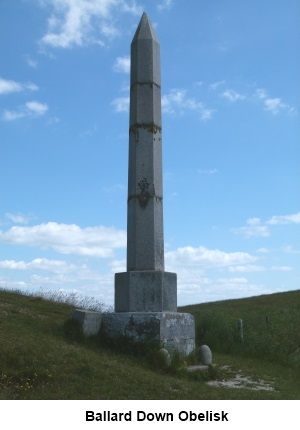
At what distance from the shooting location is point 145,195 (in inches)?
423

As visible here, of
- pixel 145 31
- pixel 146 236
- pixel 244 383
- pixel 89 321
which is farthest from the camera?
pixel 145 31

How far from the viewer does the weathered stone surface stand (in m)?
9.95

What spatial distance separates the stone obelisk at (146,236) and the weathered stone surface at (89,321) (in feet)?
0.46

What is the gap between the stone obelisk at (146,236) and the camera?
9.69m

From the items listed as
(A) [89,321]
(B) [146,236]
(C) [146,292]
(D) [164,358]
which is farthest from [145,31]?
(D) [164,358]

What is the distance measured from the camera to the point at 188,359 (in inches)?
382

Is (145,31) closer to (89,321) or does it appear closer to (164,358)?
(89,321)

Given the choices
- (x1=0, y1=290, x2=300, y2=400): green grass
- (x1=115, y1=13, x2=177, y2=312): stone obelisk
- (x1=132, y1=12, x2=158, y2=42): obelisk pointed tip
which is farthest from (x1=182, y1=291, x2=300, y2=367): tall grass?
(x1=132, y1=12, x2=158, y2=42): obelisk pointed tip

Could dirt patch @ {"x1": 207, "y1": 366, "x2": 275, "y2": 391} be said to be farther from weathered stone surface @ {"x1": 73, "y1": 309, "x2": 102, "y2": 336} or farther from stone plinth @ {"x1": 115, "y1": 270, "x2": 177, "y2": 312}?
weathered stone surface @ {"x1": 73, "y1": 309, "x2": 102, "y2": 336}

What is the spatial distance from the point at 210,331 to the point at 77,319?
4.95 metres

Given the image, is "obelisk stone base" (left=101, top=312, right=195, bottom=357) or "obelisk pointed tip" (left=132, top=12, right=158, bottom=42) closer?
"obelisk stone base" (left=101, top=312, right=195, bottom=357)

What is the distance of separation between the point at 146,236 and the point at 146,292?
127 cm

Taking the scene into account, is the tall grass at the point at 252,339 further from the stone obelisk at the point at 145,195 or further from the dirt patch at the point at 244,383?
the stone obelisk at the point at 145,195

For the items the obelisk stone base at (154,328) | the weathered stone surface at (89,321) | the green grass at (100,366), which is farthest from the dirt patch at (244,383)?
the weathered stone surface at (89,321)
